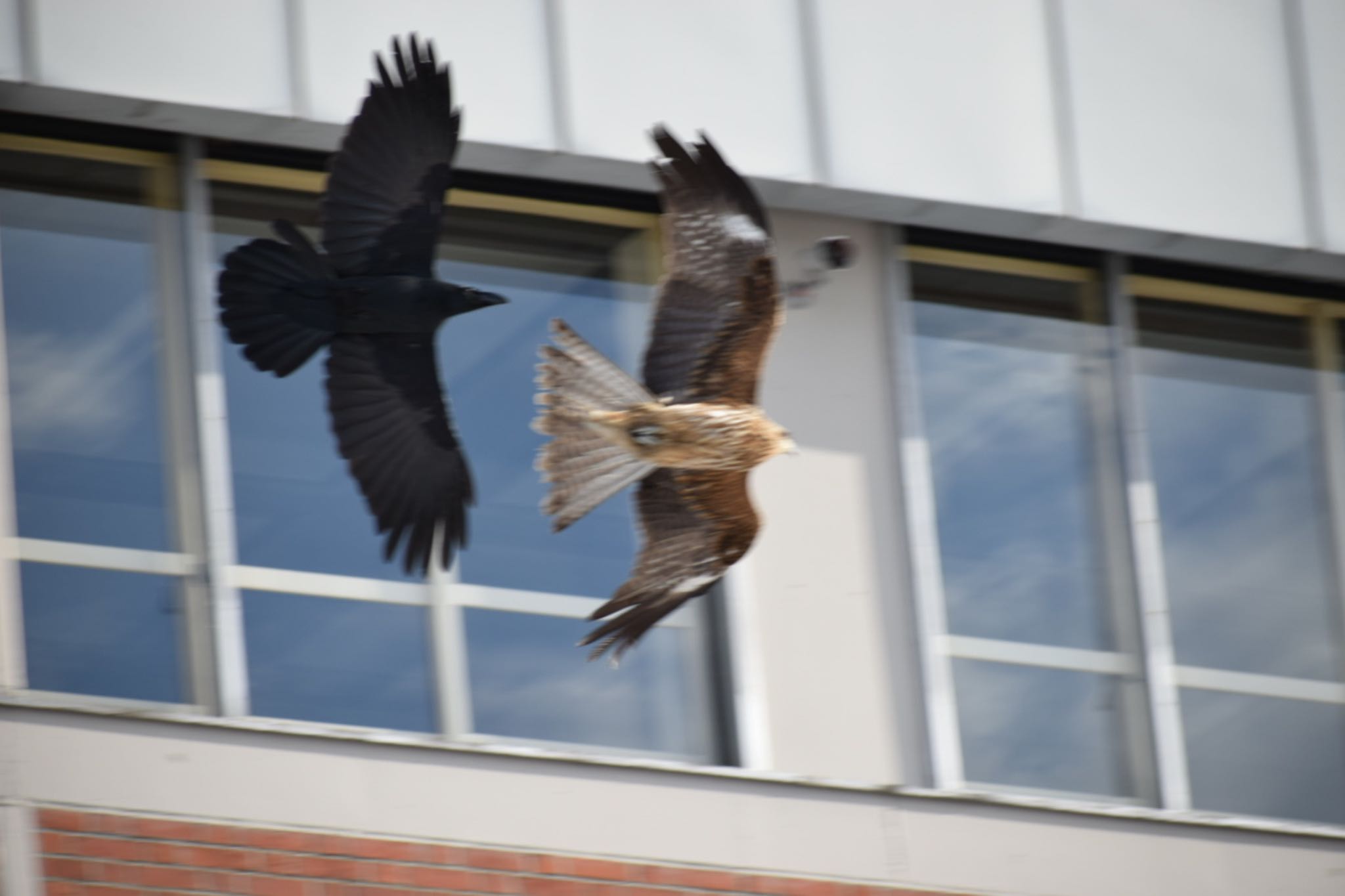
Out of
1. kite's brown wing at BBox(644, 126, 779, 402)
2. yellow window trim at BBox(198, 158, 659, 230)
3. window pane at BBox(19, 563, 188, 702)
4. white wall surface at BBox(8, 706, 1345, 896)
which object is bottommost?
white wall surface at BBox(8, 706, 1345, 896)

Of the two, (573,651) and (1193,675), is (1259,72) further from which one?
(573,651)

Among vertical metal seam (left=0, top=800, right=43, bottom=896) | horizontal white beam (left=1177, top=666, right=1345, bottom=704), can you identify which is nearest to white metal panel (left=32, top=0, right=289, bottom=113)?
vertical metal seam (left=0, top=800, right=43, bottom=896)

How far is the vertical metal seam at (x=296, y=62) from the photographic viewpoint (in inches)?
347

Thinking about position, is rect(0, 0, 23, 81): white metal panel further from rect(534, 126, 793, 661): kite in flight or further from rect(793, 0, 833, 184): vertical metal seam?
rect(793, 0, 833, 184): vertical metal seam

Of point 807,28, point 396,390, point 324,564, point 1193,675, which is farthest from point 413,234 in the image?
point 1193,675

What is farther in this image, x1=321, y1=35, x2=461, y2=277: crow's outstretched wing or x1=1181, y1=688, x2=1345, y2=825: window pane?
x1=1181, y1=688, x2=1345, y2=825: window pane

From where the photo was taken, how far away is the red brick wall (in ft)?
26.0

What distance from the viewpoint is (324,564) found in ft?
28.8

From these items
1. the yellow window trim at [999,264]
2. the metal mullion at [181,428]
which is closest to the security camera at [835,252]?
the yellow window trim at [999,264]

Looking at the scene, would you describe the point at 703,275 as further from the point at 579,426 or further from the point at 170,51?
the point at 170,51

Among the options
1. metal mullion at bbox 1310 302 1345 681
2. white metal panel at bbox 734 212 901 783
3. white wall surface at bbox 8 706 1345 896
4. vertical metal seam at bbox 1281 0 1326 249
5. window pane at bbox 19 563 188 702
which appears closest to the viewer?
white wall surface at bbox 8 706 1345 896

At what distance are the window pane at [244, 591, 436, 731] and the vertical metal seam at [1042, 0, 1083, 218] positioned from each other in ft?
10.1

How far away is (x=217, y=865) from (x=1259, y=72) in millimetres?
5387

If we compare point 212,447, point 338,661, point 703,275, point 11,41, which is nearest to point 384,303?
point 703,275
